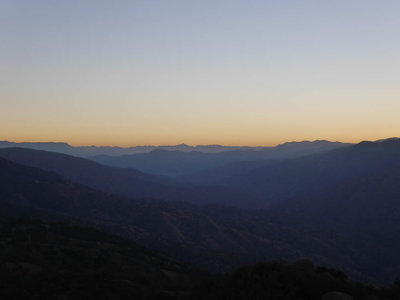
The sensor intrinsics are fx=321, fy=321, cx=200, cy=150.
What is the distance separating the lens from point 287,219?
160875 millimetres


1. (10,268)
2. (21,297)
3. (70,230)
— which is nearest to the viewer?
(21,297)

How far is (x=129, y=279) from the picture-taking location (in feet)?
75.2

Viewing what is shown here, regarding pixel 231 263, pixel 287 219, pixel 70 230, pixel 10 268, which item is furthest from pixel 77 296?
pixel 287 219

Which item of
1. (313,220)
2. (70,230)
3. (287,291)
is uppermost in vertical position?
(287,291)

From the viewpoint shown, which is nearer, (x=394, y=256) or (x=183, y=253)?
(x=183, y=253)

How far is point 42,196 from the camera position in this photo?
11269 cm

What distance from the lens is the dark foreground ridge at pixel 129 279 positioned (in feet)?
49.5

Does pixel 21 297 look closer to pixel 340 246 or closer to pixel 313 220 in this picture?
pixel 340 246

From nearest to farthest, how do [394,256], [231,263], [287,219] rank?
[231,263] → [394,256] → [287,219]

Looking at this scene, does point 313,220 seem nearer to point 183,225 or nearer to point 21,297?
point 183,225

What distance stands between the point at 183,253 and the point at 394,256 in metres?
79.0

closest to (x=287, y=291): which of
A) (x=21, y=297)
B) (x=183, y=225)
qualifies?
(x=21, y=297)

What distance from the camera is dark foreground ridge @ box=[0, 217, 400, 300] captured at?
1509 cm

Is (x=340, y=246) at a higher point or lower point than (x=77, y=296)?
lower
